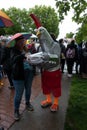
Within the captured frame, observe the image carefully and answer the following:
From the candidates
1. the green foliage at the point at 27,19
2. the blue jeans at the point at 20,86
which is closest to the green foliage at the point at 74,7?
the blue jeans at the point at 20,86

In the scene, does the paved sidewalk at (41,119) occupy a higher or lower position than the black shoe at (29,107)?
lower

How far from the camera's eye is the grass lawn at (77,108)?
16.4 ft

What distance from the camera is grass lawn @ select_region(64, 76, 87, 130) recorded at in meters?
5.00

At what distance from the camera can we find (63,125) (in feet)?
16.3

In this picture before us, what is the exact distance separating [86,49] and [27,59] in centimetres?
576

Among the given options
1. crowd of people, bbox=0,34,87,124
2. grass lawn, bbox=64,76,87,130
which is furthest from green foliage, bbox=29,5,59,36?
crowd of people, bbox=0,34,87,124

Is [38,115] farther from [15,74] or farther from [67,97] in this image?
[67,97]

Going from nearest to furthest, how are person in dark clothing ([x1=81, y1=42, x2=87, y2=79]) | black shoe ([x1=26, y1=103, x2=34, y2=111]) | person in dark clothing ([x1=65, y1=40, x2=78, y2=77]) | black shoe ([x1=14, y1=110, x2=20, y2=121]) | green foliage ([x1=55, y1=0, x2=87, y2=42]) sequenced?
green foliage ([x1=55, y1=0, x2=87, y2=42]), black shoe ([x1=14, y1=110, x2=20, y2=121]), black shoe ([x1=26, y1=103, x2=34, y2=111]), person in dark clothing ([x1=65, y1=40, x2=78, y2=77]), person in dark clothing ([x1=81, y1=42, x2=87, y2=79])

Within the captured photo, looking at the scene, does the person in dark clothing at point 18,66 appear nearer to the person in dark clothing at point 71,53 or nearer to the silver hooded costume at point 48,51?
the silver hooded costume at point 48,51

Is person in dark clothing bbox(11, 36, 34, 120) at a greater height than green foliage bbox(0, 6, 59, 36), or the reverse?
green foliage bbox(0, 6, 59, 36)

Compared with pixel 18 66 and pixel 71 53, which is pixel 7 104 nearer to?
pixel 18 66

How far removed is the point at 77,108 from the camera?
605 centimetres

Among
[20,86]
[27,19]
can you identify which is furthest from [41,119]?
[27,19]

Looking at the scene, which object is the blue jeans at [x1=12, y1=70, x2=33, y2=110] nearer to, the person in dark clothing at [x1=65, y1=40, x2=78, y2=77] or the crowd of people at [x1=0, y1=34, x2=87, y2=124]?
the crowd of people at [x1=0, y1=34, x2=87, y2=124]
